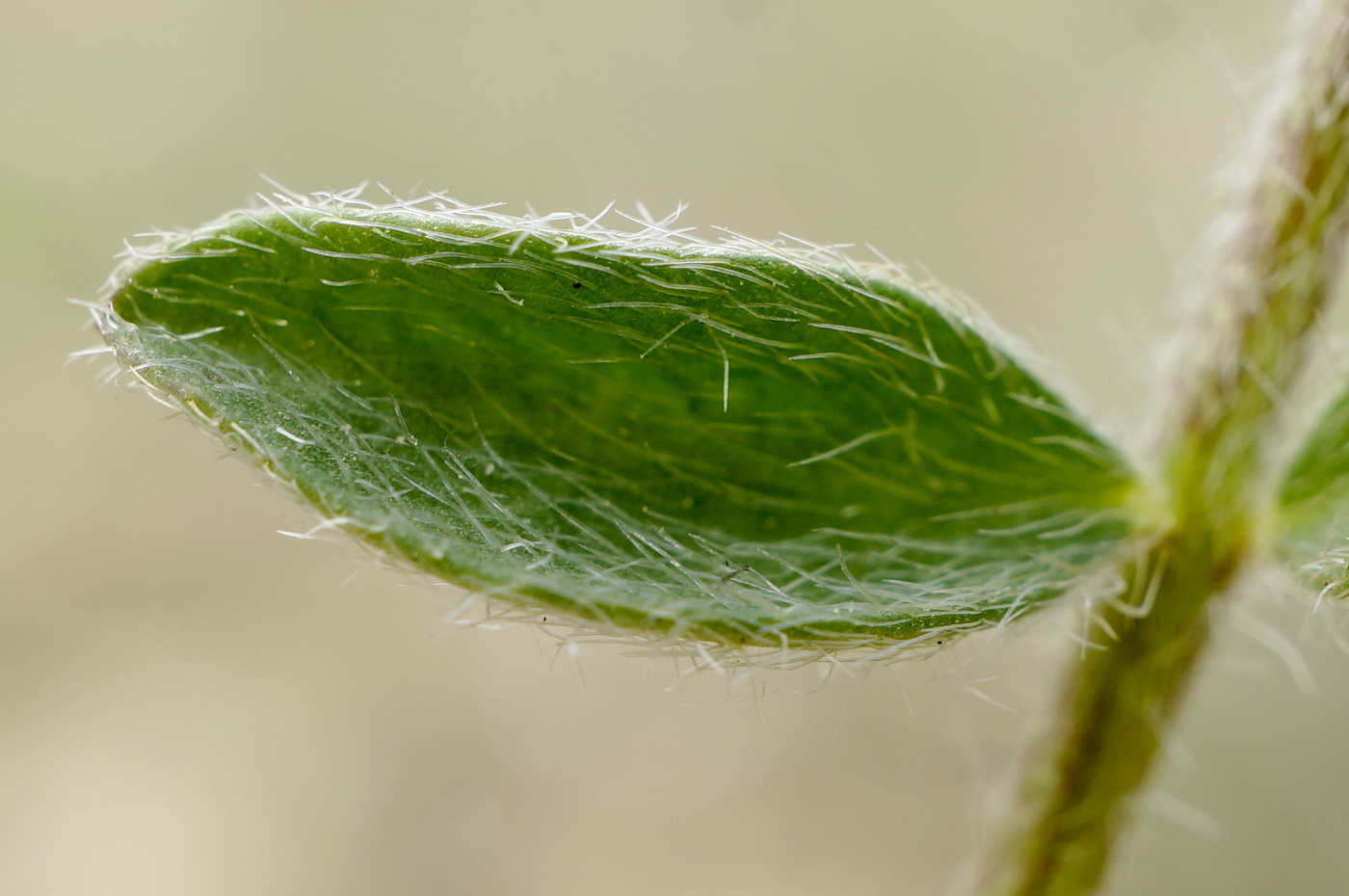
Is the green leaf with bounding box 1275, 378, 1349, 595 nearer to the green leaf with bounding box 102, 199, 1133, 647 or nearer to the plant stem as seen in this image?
the plant stem

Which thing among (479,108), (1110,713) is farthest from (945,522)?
(479,108)

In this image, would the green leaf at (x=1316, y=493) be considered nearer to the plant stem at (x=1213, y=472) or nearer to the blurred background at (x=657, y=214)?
the plant stem at (x=1213, y=472)

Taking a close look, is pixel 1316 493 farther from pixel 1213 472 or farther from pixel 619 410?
pixel 619 410

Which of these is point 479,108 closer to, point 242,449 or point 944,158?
point 944,158

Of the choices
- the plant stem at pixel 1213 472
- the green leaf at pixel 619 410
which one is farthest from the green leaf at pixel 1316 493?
the green leaf at pixel 619 410

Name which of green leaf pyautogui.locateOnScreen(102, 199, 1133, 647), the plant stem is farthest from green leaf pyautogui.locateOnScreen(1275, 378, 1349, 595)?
green leaf pyautogui.locateOnScreen(102, 199, 1133, 647)

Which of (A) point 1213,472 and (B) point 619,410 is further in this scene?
(A) point 1213,472

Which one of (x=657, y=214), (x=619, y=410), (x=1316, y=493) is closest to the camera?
(x=619, y=410)

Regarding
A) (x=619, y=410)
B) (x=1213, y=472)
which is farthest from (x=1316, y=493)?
(x=619, y=410)
